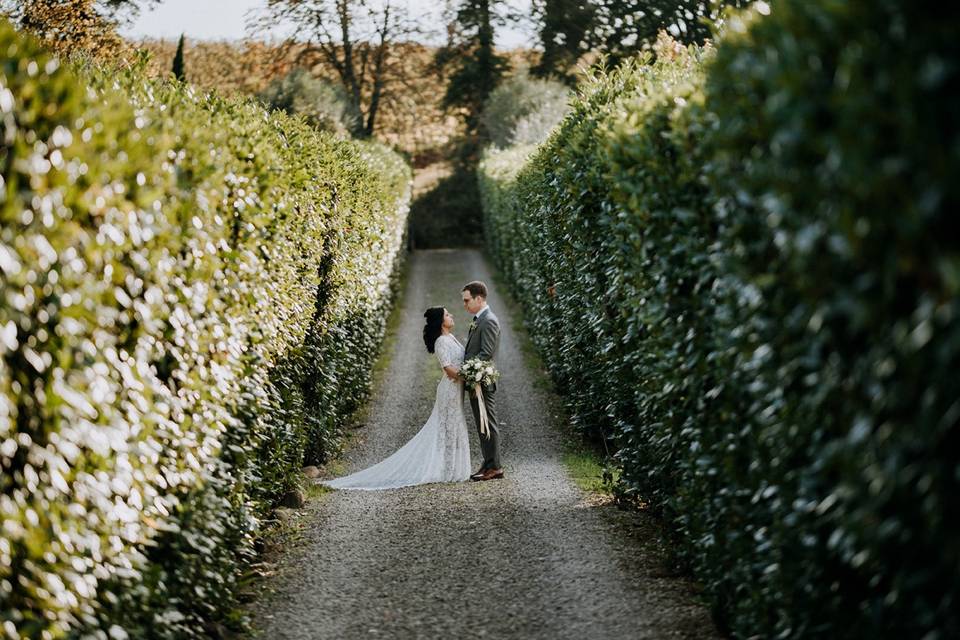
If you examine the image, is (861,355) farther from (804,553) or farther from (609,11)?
(609,11)

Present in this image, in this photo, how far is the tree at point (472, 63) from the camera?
1629 inches

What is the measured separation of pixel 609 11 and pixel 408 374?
28.5 meters

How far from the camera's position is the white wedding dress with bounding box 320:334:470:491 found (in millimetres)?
10078

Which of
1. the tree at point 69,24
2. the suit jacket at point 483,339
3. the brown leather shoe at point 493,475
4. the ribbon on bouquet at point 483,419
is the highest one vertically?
the tree at point 69,24

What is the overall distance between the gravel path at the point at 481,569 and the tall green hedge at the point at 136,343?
61cm

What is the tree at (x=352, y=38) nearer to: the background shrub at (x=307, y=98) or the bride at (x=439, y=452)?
the background shrub at (x=307, y=98)

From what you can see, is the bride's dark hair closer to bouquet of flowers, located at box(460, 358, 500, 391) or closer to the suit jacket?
the suit jacket

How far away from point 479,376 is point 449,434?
2.50ft

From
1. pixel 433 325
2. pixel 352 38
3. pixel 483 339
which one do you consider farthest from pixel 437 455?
pixel 352 38

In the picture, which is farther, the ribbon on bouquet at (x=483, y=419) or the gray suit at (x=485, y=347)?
the gray suit at (x=485, y=347)

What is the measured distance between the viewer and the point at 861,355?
3.01 m

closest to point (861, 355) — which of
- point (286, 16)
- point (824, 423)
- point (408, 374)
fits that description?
point (824, 423)

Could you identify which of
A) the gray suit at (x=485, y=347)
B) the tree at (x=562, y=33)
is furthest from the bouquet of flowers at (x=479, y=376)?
the tree at (x=562, y=33)

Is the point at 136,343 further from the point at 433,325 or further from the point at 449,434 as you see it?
the point at 433,325
